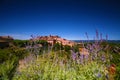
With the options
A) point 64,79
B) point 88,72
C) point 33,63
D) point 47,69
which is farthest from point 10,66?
point 88,72

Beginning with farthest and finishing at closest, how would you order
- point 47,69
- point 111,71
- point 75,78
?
point 47,69, point 111,71, point 75,78

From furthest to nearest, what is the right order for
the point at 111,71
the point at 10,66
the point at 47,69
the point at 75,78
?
the point at 10,66
the point at 47,69
the point at 111,71
the point at 75,78

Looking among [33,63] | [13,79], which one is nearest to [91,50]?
[33,63]

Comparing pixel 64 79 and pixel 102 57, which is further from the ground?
pixel 102 57

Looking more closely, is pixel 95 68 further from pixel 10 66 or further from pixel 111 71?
pixel 10 66

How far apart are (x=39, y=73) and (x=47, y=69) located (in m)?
0.35

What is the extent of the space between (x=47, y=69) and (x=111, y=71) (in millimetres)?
1701

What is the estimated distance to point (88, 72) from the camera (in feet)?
17.1

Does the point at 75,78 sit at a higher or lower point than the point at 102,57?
lower

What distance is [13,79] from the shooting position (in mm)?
5816

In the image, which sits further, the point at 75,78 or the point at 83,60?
the point at 83,60

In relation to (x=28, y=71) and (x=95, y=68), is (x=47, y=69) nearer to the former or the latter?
(x=28, y=71)

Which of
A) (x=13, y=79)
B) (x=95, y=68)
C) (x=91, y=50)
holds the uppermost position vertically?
(x=91, y=50)

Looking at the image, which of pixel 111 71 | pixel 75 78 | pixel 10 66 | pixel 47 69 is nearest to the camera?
pixel 75 78
